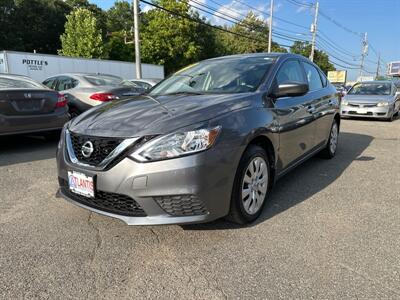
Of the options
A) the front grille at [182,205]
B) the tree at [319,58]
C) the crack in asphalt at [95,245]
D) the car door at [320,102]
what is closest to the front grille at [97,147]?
the front grille at [182,205]

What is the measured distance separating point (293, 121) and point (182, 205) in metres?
1.81

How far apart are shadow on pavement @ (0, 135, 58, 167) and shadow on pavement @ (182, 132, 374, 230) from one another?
3.63 meters

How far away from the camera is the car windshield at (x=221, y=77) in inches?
140

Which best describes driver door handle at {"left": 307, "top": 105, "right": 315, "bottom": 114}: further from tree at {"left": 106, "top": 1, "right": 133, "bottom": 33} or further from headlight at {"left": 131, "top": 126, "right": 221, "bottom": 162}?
tree at {"left": 106, "top": 1, "right": 133, "bottom": 33}

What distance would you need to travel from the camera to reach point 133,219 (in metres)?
2.59

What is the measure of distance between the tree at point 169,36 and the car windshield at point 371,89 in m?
27.1

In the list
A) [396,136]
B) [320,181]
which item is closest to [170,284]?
[320,181]

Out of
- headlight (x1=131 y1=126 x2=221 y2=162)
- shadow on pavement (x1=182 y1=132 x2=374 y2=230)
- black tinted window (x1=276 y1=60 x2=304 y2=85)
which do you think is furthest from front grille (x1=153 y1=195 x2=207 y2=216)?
black tinted window (x1=276 y1=60 x2=304 y2=85)

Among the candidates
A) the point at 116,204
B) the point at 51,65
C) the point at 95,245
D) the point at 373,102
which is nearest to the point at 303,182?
the point at 116,204

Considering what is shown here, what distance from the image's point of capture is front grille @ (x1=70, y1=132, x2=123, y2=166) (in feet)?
8.54

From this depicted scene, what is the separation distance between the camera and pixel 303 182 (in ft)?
14.4

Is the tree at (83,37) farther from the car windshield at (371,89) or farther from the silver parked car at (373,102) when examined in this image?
the silver parked car at (373,102)

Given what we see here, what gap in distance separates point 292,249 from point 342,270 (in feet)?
1.33

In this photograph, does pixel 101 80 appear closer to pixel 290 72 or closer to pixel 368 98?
pixel 290 72
